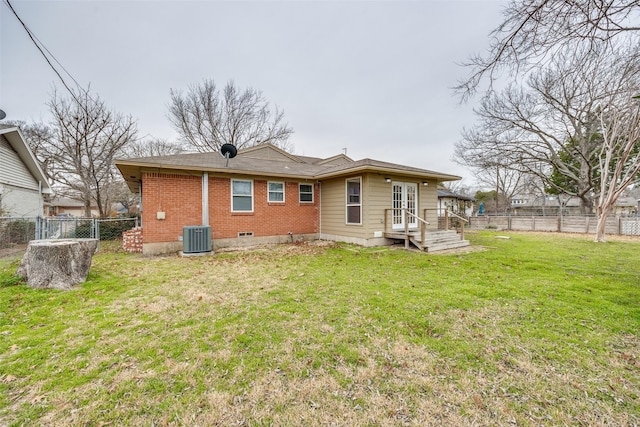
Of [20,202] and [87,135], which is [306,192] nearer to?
[20,202]

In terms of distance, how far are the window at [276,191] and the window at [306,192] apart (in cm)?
92

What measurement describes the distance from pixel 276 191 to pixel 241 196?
1.39 m

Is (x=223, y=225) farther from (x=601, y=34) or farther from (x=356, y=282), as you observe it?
(x=601, y=34)

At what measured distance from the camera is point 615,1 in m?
3.15

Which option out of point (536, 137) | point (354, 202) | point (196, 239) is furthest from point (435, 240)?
point (536, 137)

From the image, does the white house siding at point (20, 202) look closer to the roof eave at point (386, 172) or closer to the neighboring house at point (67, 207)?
the roof eave at point (386, 172)

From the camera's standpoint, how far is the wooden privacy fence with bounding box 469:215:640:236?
12.7 metres

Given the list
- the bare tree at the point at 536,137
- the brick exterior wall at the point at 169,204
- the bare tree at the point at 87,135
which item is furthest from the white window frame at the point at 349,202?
the bare tree at the point at 87,135

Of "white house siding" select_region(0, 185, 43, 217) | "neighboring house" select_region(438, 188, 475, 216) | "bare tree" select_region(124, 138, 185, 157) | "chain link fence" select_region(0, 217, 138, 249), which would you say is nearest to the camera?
"chain link fence" select_region(0, 217, 138, 249)

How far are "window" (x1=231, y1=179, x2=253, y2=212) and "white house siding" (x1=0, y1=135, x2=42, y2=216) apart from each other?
802 cm

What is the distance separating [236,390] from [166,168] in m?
7.77

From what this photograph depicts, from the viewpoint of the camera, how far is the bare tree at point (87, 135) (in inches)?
518

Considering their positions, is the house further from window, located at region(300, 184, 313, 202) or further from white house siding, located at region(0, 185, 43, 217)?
white house siding, located at region(0, 185, 43, 217)

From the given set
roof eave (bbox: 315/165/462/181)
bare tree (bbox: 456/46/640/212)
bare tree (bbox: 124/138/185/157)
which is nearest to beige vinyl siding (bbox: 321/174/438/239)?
roof eave (bbox: 315/165/462/181)
